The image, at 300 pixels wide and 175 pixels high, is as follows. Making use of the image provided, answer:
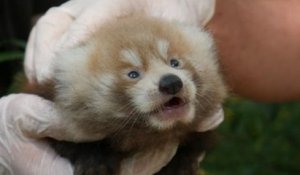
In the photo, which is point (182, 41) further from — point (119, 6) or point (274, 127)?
point (274, 127)

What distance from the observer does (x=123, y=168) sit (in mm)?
1862

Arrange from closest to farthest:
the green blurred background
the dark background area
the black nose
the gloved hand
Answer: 1. the black nose
2. the gloved hand
3. the green blurred background
4. the dark background area

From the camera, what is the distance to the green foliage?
8.67 ft

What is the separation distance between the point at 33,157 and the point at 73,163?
0.37 feet

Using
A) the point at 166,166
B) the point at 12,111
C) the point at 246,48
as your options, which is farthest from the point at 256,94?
the point at 12,111

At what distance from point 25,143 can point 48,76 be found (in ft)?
0.59

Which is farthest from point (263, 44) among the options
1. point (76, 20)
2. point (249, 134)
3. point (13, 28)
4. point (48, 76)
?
point (13, 28)

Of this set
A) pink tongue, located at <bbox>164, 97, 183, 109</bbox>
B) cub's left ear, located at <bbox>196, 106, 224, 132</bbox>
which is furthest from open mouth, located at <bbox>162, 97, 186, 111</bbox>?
cub's left ear, located at <bbox>196, 106, 224, 132</bbox>

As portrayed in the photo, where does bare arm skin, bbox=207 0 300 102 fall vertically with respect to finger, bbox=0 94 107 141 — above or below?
below

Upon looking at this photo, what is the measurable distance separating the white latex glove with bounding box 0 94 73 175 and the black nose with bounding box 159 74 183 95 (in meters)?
0.35

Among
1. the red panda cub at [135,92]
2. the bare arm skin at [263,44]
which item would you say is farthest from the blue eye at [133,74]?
the bare arm skin at [263,44]

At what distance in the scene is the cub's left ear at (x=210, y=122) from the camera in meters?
1.84

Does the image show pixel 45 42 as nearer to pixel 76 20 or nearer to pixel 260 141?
pixel 76 20

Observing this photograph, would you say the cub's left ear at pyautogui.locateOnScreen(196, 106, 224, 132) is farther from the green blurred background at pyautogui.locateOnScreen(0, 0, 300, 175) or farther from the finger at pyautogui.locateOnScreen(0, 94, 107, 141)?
the green blurred background at pyautogui.locateOnScreen(0, 0, 300, 175)
